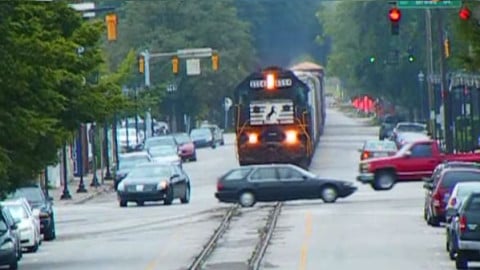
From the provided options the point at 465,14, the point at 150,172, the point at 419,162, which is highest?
the point at 465,14

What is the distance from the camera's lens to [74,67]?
118 feet

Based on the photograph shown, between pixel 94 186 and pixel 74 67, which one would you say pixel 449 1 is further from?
pixel 94 186

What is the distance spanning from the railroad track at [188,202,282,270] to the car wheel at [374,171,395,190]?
22.6 feet

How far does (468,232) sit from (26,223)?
12.8m

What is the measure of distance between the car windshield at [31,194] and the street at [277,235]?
4.09ft

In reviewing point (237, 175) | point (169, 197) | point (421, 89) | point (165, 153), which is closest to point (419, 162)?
point (237, 175)

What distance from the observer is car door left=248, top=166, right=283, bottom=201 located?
5194 cm

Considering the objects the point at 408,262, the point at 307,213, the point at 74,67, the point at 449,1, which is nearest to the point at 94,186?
the point at 307,213

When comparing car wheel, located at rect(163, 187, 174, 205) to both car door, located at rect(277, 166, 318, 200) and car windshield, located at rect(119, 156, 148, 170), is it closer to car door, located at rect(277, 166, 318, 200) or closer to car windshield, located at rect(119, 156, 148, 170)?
car door, located at rect(277, 166, 318, 200)

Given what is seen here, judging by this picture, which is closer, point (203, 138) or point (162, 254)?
point (162, 254)

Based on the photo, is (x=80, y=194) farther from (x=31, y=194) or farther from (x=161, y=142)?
(x=31, y=194)

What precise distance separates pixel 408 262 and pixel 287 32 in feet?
279

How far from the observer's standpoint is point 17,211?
129ft

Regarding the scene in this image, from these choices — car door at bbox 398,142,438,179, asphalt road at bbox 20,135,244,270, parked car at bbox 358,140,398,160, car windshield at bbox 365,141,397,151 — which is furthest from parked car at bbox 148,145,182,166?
car door at bbox 398,142,438,179
